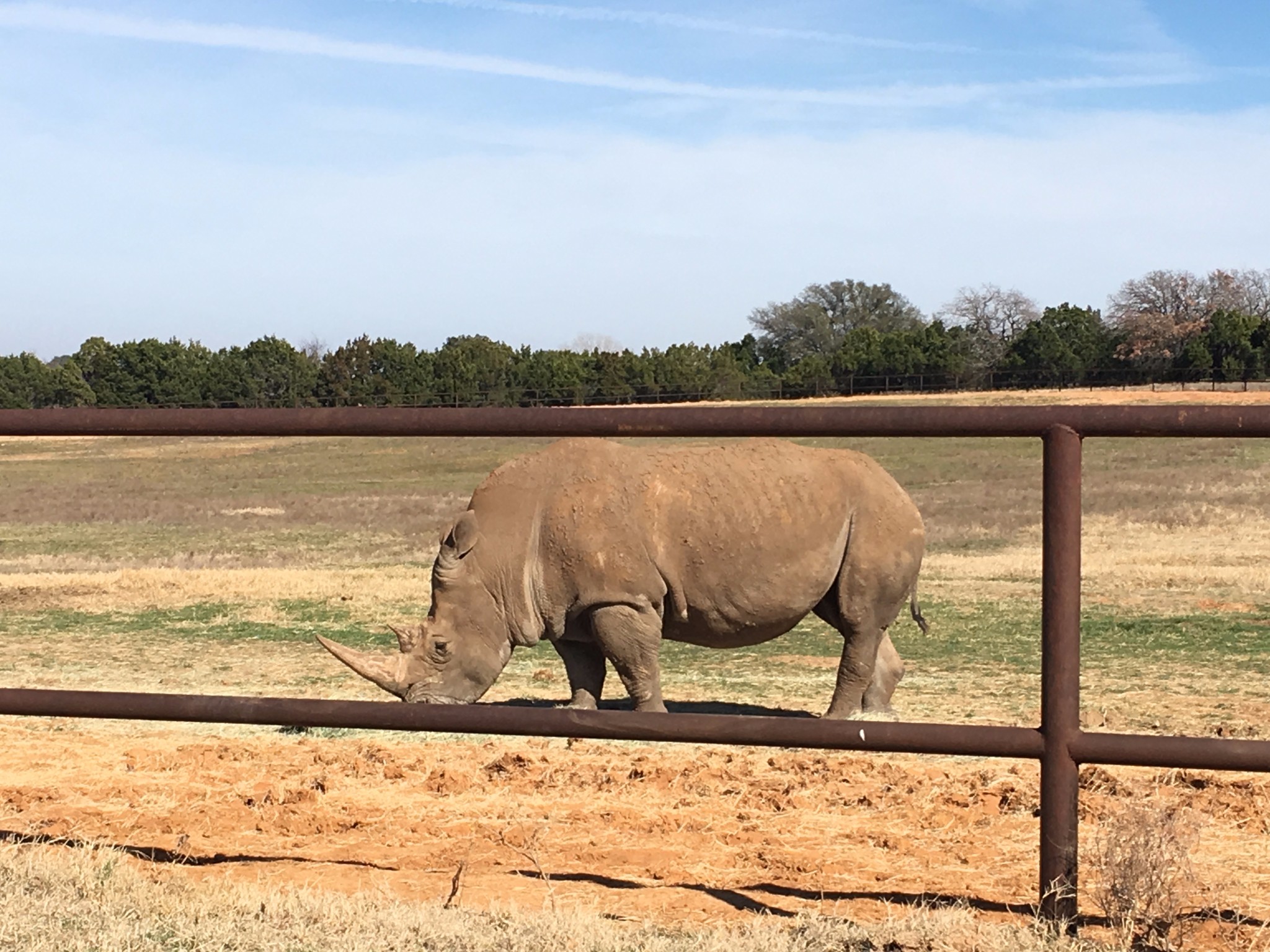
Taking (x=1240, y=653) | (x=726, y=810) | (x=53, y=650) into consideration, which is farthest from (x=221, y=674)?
(x=1240, y=653)

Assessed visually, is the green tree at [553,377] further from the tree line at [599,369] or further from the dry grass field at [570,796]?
the dry grass field at [570,796]

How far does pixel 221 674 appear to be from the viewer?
31.7ft

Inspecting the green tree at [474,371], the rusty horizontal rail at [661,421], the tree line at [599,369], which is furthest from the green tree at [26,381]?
the rusty horizontal rail at [661,421]

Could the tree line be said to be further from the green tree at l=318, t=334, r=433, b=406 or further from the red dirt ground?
the red dirt ground

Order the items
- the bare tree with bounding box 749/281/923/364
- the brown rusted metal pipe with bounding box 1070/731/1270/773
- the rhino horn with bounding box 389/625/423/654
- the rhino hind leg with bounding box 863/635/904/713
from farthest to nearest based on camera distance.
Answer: the bare tree with bounding box 749/281/923/364 < the rhino hind leg with bounding box 863/635/904/713 < the rhino horn with bounding box 389/625/423/654 < the brown rusted metal pipe with bounding box 1070/731/1270/773

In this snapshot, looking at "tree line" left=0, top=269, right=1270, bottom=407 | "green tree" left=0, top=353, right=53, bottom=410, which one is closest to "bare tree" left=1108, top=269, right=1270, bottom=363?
"tree line" left=0, top=269, right=1270, bottom=407

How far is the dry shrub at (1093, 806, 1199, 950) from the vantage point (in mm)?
3576

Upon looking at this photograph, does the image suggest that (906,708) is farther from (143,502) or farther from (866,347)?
(866,347)

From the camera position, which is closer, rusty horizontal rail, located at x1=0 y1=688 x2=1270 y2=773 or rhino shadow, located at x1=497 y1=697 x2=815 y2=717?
rusty horizontal rail, located at x1=0 y1=688 x2=1270 y2=773

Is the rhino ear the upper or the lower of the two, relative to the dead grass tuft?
upper

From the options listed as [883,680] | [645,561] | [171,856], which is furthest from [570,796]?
[883,680]

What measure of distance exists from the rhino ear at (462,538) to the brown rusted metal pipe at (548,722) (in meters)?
3.53

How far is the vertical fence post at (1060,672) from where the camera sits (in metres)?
Answer: 3.47

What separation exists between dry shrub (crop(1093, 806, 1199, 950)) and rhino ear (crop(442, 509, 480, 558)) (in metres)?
4.28
